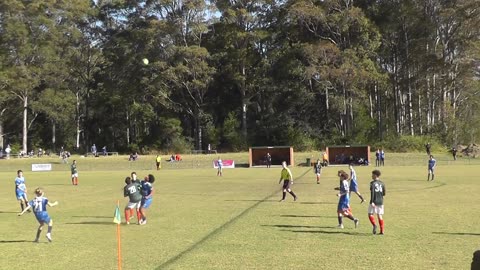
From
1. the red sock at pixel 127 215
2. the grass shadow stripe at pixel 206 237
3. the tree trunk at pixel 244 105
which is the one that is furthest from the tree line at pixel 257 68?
the red sock at pixel 127 215

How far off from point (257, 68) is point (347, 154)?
2092cm

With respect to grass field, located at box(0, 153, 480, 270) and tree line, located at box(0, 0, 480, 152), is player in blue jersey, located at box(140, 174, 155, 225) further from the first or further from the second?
tree line, located at box(0, 0, 480, 152)

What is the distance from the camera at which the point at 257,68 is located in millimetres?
72375

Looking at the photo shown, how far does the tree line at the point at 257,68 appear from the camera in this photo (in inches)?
2584

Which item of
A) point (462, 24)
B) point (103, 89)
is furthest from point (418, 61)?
point (103, 89)

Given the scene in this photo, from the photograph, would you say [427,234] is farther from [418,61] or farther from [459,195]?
[418,61]

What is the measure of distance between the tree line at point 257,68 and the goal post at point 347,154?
913 cm

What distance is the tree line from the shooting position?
6562 centimetres

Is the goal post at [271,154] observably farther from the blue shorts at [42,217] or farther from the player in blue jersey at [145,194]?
the blue shorts at [42,217]

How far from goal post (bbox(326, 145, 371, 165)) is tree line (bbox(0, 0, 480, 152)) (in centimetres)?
913

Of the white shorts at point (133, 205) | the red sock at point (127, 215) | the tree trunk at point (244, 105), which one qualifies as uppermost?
the tree trunk at point (244, 105)

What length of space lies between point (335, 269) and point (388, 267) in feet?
3.55

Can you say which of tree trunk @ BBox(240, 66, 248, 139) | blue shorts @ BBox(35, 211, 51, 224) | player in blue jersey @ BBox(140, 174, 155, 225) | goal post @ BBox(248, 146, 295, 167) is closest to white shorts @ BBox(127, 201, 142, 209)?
player in blue jersey @ BBox(140, 174, 155, 225)

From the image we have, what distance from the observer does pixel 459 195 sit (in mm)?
23797
